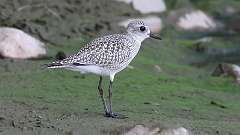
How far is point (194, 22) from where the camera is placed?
16.8 metres

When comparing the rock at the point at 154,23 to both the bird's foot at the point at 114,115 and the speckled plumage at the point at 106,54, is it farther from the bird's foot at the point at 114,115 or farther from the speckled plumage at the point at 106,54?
the bird's foot at the point at 114,115

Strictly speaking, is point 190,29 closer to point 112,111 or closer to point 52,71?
point 52,71

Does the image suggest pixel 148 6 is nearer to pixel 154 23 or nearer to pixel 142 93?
pixel 154 23

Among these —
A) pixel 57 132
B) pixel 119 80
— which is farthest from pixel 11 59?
pixel 57 132

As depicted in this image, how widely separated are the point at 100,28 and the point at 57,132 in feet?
22.3

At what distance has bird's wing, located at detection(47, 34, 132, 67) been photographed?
7.94 m

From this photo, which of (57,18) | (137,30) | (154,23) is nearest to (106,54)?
(137,30)

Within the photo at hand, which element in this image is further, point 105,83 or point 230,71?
point 230,71

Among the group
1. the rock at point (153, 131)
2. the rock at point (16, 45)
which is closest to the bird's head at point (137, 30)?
the rock at point (153, 131)

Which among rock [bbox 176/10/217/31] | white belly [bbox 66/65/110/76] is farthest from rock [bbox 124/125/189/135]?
rock [bbox 176/10/217/31]

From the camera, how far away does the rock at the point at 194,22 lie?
54.7 ft

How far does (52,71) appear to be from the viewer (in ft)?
34.4

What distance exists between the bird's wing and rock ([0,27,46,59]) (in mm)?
3056

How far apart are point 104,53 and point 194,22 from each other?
8.97 m
